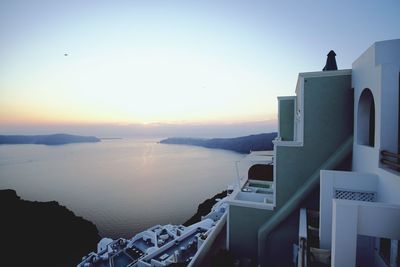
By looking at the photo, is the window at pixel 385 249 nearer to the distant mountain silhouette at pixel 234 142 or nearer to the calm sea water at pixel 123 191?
the calm sea water at pixel 123 191

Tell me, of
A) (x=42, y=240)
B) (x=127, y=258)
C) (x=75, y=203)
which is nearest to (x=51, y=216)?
(x=42, y=240)

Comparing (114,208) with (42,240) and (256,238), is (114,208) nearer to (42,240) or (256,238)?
(42,240)

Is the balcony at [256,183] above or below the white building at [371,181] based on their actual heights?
below

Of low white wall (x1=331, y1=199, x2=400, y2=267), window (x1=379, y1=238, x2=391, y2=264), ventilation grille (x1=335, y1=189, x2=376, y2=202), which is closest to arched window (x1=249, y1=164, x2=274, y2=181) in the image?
ventilation grille (x1=335, y1=189, x2=376, y2=202)

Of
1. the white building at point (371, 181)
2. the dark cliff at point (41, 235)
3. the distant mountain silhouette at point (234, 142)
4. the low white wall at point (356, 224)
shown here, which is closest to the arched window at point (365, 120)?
the white building at point (371, 181)

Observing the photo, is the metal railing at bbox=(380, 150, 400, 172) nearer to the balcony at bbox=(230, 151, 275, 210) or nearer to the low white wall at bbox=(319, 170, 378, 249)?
the low white wall at bbox=(319, 170, 378, 249)

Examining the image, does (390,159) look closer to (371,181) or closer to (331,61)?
(371,181)
